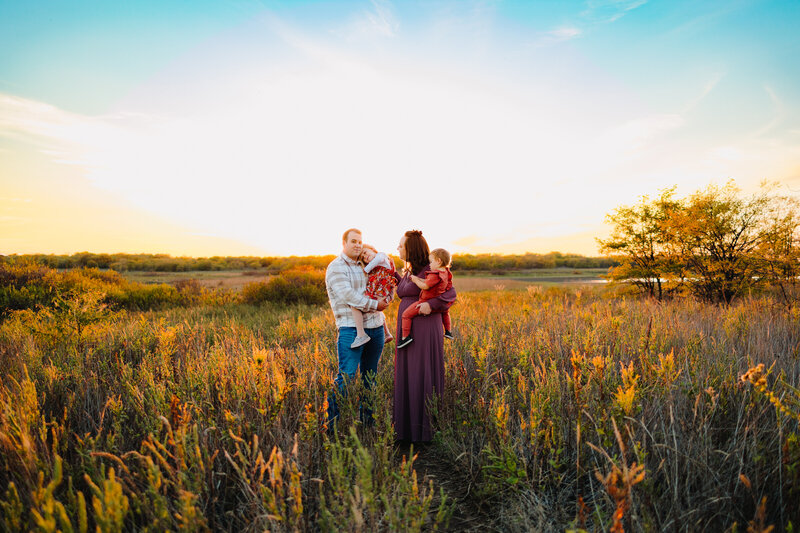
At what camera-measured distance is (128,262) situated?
100ft

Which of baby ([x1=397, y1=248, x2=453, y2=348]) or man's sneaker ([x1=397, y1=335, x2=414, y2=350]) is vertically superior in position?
baby ([x1=397, y1=248, x2=453, y2=348])

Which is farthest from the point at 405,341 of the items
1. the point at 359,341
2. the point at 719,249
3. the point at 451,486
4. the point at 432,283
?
the point at 719,249

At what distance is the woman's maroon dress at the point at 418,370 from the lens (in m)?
4.21

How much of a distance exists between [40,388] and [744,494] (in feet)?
23.9

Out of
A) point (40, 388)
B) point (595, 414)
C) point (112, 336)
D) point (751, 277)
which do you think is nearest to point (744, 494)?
point (595, 414)

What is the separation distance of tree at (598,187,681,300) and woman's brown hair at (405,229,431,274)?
14953mm

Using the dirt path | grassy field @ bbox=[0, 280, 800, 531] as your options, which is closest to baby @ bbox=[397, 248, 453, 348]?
grassy field @ bbox=[0, 280, 800, 531]

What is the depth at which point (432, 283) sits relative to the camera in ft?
13.4

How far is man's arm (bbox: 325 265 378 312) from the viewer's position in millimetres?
4219

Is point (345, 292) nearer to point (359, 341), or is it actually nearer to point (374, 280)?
point (374, 280)

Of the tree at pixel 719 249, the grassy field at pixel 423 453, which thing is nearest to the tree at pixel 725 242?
the tree at pixel 719 249

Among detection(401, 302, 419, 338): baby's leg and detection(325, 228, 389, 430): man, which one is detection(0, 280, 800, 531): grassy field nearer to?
detection(325, 228, 389, 430): man

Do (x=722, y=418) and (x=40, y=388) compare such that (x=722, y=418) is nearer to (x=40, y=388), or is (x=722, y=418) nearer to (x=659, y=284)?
(x=40, y=388)

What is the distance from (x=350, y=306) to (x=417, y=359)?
0.98 meters
